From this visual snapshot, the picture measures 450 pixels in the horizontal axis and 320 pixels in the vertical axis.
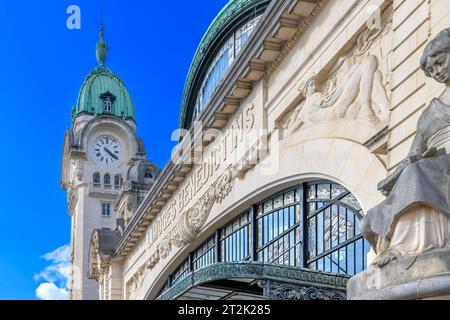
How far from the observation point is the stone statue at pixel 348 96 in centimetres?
1652

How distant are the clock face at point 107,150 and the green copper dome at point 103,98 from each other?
3140 millimetres

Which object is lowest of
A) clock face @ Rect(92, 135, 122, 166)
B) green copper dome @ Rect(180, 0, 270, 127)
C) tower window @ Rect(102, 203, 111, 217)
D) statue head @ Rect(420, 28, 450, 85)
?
statue head @ Rect(420, 28, 450, 85)

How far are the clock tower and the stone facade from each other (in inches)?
2503

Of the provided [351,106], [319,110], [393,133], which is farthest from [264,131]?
[393,133]

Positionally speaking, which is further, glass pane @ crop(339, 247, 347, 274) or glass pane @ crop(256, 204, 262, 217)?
glass pane @ crop(256, 204, 262, 217)

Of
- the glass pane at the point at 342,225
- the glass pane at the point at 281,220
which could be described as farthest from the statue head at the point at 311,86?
the glass pane at the point at 281,220

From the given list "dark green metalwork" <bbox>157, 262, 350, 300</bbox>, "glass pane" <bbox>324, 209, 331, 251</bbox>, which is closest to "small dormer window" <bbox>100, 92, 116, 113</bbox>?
"glass pane" <bbox>324, 209, 331, 251</bbox>

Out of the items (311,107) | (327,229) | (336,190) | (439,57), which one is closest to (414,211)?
(439,57)

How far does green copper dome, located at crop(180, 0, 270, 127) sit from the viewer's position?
40.3 meters

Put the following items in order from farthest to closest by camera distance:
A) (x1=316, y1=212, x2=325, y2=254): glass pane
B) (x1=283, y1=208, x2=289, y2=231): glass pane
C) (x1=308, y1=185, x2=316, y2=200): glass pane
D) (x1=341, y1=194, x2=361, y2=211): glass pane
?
(x1=283, y1=208, x2=289, y2=231): glass pane < (x1=308, y1=185, x2=316, y2=200): glass pane < (x1=316, y1=212, x2=325, y2=254): glass pane < (x1=341, y1=194, x2=361, y2=211): glass pane

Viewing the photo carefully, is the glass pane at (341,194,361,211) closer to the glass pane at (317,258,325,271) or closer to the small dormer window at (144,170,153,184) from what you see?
the glass pane at (317,258,325,271)

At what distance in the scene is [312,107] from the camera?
19.3 m

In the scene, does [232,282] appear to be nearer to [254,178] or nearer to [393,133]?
[393,133]

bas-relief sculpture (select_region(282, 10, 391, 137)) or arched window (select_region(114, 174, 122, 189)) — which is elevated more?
arched window (select_region(114, 174, 122, 189))
